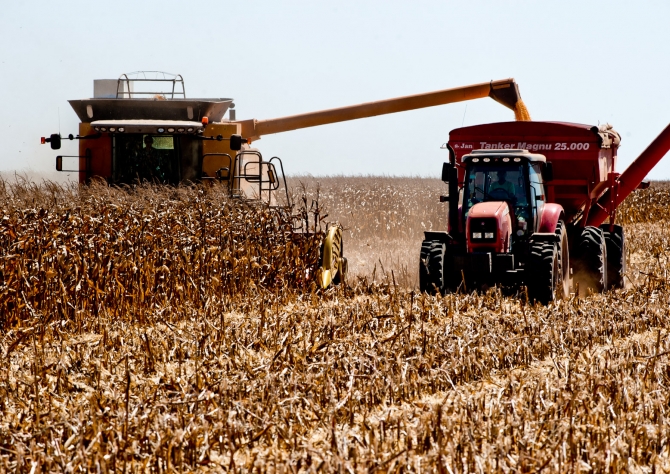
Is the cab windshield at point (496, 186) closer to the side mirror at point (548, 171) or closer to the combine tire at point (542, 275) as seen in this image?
the side mirror at point (548, 171)

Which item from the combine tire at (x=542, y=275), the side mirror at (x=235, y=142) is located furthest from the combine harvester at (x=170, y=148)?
the combine tire at (x=542, y=275)

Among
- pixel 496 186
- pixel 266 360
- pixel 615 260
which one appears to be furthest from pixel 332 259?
pixel 266 360

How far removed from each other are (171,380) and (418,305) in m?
3.26

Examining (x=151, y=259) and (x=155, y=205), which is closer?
(x=151, y=259)

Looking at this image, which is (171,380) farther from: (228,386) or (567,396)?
(567,396)

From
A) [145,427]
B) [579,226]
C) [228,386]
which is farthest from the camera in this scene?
[579,226]

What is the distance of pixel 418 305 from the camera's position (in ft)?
25.4

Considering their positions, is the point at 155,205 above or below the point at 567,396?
above

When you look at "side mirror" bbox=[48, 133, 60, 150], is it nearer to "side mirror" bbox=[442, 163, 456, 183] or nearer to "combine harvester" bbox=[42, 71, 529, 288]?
"combine harvester" bbox=[42, 71, 529, 288]

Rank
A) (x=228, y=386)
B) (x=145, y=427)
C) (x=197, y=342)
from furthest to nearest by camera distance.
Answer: (x=197, y=342)
(x=228, y=386)
(x=145, y=427)

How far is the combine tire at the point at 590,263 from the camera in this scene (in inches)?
373

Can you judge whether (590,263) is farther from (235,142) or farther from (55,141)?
(55,141)

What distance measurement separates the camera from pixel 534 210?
28.8 ft

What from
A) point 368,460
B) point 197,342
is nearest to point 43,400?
point 197,342
